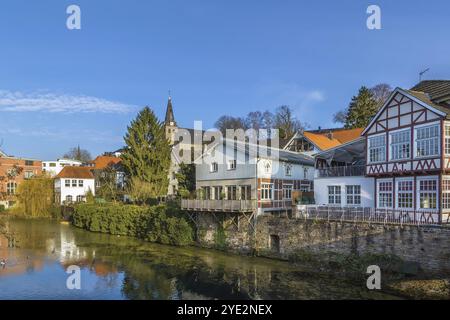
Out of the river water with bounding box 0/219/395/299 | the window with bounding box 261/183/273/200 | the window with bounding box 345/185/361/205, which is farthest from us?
the window with bounding box 261/183/273/200

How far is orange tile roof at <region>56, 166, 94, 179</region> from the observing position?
Answer: 58.8 m

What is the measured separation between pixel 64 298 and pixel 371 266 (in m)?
14.6

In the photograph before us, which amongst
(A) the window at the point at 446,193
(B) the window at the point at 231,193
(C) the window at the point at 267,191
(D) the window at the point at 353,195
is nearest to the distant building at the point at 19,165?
(B) the window at the point at 231,193

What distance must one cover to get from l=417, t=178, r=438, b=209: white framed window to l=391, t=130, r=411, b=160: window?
173cm

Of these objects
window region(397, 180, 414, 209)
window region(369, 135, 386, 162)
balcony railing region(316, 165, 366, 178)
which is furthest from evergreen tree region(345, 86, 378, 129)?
window region(397, 180, 414, 209)

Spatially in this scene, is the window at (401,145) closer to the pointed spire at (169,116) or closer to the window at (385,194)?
the window at (385,194)

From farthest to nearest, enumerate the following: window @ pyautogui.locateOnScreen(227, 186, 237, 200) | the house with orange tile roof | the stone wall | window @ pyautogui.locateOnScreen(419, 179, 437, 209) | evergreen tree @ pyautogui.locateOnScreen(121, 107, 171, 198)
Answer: evergreen tree @ pyautogui.locateOnScreen(121, 107, 171, 198) → the house with orange tile roof → window @ pyautogui.locateOnScreen(227, 186, 237, 200) → window @ pyautogui.locateOnScreen(419, 179, 437, 209) → the stone wall

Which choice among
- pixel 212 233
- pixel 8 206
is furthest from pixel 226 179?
pixel 8 206

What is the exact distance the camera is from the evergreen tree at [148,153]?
48.3m

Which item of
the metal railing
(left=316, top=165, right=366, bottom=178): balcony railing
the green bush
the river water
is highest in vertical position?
(left=316, top=165, right=366, bottom=178): balcony railing

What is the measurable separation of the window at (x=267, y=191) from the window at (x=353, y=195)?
18.4 feet

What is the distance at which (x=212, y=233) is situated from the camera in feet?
100

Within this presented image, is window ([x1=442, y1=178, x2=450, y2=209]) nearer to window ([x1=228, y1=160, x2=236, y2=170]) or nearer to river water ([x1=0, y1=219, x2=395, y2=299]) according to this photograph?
river water ([x1=0, y1=219, x2=395, y2=299])

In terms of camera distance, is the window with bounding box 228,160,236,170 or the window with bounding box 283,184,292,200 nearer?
the window with bounding box 228,160,236,170
